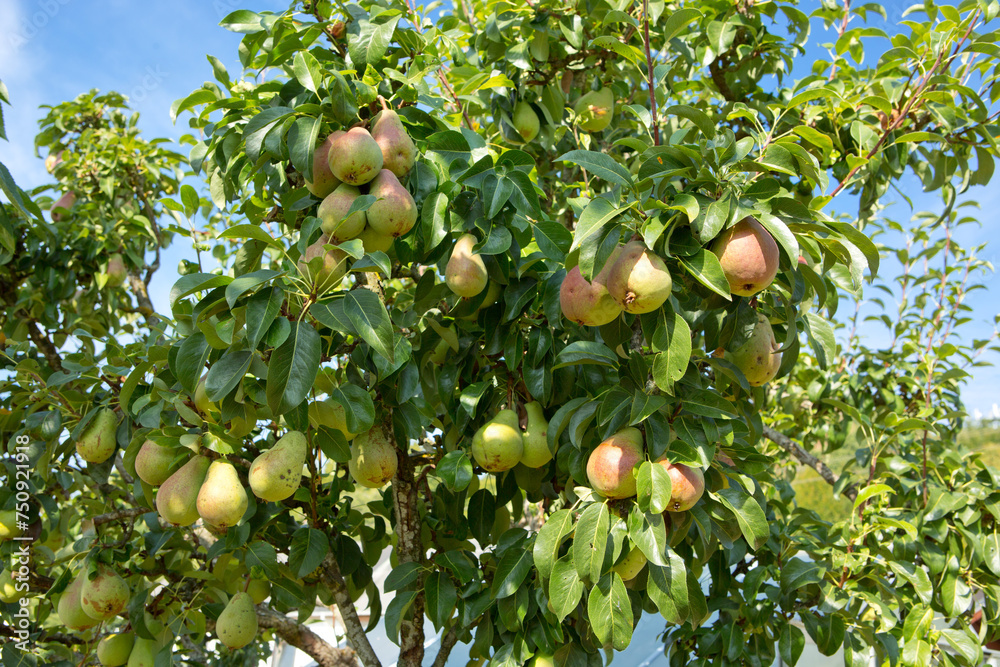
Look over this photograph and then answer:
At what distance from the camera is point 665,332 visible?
1.19m

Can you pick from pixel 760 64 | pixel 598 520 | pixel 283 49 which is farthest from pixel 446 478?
pixel 760 64

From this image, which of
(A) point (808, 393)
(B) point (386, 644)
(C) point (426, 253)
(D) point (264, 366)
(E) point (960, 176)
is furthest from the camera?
(B) point (386, 644)

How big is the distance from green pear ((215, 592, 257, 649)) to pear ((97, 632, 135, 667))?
34 cm

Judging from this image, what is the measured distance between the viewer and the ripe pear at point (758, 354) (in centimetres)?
135

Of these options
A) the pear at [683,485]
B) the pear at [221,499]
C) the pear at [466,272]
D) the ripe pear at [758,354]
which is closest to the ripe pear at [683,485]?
the pear at [683,485]

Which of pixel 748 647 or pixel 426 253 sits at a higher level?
pixel 426 253

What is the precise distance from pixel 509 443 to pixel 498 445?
3 cm

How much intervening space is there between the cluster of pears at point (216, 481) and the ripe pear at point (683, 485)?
2.53ft

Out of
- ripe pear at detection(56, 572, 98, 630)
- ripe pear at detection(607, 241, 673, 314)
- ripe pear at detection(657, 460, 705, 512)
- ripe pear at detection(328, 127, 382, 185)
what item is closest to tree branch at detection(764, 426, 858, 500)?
ripe pear at detection(657, 460, 705, 512)

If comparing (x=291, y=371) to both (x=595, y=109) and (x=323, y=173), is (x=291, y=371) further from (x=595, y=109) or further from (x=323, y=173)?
(x=595, y=109)

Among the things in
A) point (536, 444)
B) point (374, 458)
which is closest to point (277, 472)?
point (374, 458)

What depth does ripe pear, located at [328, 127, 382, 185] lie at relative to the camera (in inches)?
53.2

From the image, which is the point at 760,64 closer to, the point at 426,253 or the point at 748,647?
the point at 426,253

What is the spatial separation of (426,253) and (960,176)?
1.92 metres
